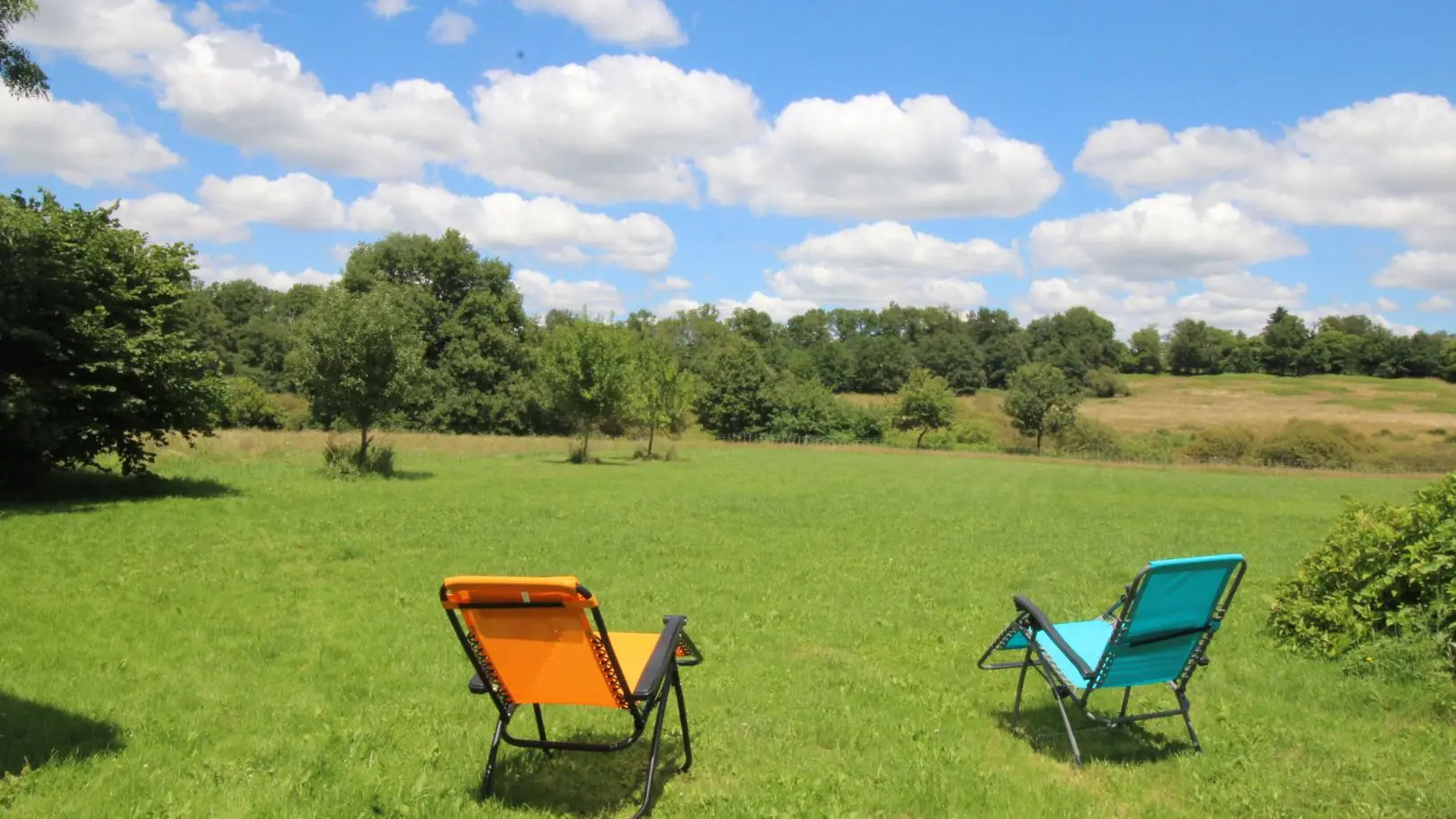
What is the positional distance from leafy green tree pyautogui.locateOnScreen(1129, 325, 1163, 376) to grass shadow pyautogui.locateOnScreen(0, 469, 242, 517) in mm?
126162

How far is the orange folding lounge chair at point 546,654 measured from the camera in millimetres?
3795

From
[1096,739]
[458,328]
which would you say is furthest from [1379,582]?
[458,328]

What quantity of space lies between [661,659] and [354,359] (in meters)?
23.2

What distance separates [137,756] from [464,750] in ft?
5.36

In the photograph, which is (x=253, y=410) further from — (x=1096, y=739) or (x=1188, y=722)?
(x=1188, y=722)

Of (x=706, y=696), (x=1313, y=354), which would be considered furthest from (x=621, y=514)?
(x=1313, y=354)

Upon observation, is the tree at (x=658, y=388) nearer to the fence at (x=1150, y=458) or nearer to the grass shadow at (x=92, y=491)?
the fence at (x=1150, y=458)

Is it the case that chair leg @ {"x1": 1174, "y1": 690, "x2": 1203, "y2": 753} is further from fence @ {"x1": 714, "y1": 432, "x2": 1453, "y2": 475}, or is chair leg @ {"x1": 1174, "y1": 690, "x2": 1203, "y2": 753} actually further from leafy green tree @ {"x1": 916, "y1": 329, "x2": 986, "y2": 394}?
leafy green tree @ {"x1": 916, "y1": 329, "x2": 986, "y2": 394}

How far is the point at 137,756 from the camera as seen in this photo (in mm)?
4531

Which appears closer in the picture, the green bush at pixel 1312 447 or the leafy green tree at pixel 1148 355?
the green bush at pixel 1312 447

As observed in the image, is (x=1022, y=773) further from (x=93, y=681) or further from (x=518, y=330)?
(x=518, y=330)

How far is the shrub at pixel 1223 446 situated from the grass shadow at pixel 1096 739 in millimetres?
63898

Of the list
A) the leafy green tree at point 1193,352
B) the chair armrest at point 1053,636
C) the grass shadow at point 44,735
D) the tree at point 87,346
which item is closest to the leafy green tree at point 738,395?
the tree at point 87,346

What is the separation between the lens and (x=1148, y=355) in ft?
407
